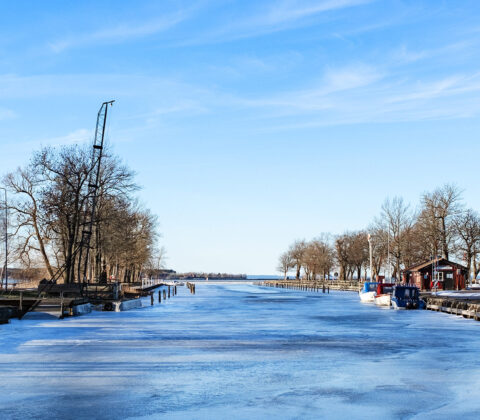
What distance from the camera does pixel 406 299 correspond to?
5250 centimetres

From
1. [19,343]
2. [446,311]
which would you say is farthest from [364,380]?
[446,311]

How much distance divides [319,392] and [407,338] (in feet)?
43.2

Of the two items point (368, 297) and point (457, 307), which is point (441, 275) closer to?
point (368, 297)

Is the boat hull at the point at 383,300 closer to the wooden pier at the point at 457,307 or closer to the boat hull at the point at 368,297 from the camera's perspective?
the wooden pier at the point at 457,307

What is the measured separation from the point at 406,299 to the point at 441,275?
33156 millimetres

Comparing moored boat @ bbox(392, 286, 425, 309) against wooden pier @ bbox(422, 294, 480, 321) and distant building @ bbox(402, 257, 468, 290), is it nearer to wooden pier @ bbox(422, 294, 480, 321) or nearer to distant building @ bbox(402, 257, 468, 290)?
wooden pier @ bbox(422, 294, 480, 321)

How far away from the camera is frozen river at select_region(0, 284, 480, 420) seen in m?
11.8

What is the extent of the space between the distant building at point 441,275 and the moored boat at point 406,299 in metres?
29.7

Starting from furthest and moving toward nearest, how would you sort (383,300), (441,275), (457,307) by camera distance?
1. (441,275)
2. (383,300)
3. (457,307)

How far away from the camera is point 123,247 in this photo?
248 feet

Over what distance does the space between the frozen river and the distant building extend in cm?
5714

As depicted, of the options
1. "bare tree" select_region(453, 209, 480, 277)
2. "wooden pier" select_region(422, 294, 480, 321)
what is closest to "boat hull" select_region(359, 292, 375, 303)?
"wooden pier" select_region(422, 294, 480, 321)

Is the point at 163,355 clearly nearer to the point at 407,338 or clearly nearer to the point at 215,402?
the point at 215,402

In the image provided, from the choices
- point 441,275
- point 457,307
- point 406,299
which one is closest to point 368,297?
point 406,299
